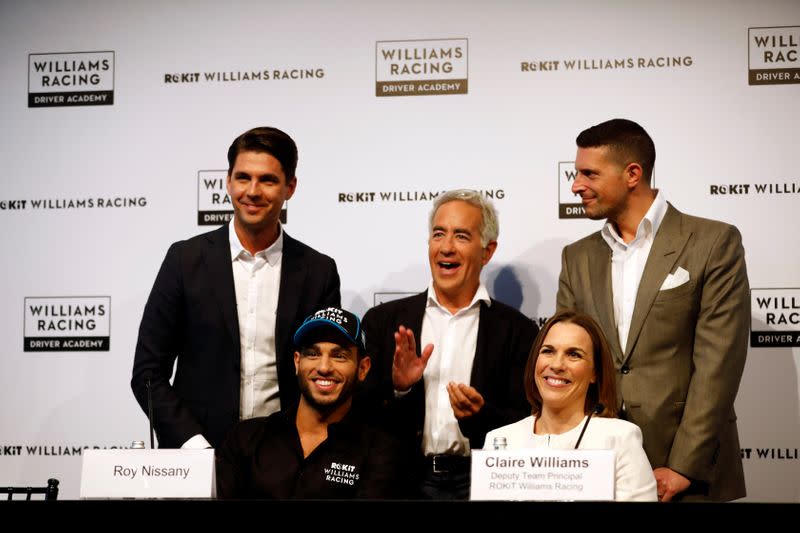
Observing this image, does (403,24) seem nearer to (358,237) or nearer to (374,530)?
(358,237)

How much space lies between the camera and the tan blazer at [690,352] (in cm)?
288

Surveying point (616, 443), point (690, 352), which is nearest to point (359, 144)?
point (690, 352)

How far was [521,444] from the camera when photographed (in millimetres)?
2613

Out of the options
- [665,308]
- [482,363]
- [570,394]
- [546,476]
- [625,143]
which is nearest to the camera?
[546,476]

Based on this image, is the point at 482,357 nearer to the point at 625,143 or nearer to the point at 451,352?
the point at 451,352

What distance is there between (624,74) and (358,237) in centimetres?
120

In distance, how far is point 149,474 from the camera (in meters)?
2.27

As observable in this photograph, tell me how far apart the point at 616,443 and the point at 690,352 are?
2.05 ft

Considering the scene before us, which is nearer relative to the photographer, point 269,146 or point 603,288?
point 603,288

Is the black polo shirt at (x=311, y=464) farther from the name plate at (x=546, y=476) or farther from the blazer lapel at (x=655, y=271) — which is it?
the blazer lapel at (x=655, y=271)

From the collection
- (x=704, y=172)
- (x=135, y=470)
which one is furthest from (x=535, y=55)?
(x=135, y=470)

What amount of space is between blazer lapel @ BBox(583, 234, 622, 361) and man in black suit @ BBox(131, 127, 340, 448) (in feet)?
2.80

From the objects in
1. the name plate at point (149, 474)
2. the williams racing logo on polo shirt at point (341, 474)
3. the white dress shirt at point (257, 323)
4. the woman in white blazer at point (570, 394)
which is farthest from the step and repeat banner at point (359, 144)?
the name plate at point (149, 474)

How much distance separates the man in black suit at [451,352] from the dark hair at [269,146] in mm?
502
